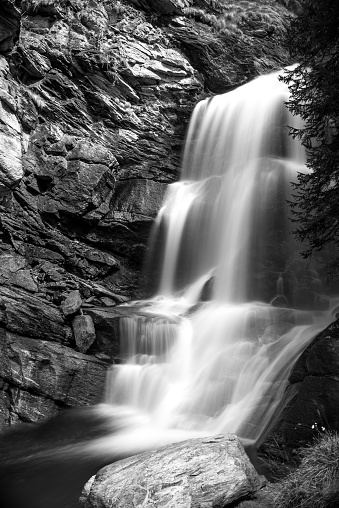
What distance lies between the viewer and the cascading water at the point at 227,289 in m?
10.3

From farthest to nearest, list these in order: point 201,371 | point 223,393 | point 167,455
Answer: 1. point 201,371
2. point 223,393
3. point 167,455

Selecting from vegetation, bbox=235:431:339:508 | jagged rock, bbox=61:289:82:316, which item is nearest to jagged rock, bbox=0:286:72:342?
jagged rock, bbox=61:289:82:316

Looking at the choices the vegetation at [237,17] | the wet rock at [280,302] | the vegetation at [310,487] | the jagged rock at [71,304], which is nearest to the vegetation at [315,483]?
the vegetation at [310,487]

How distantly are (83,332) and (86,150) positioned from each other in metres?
8.39

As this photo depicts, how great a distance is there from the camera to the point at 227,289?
1516 centimetres

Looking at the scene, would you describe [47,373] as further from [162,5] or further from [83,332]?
[162,5]

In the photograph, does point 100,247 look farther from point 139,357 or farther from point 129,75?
point 129,75

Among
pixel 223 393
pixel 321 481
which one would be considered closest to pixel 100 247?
pixel 223 393

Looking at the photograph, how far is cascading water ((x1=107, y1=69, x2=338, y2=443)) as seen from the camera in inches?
406

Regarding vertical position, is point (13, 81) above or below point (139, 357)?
above

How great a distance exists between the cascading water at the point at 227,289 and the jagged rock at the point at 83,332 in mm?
1050

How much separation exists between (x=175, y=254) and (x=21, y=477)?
35.0ft

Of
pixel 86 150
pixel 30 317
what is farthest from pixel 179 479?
pixel 86 150

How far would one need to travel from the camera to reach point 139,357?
42.7 feet
